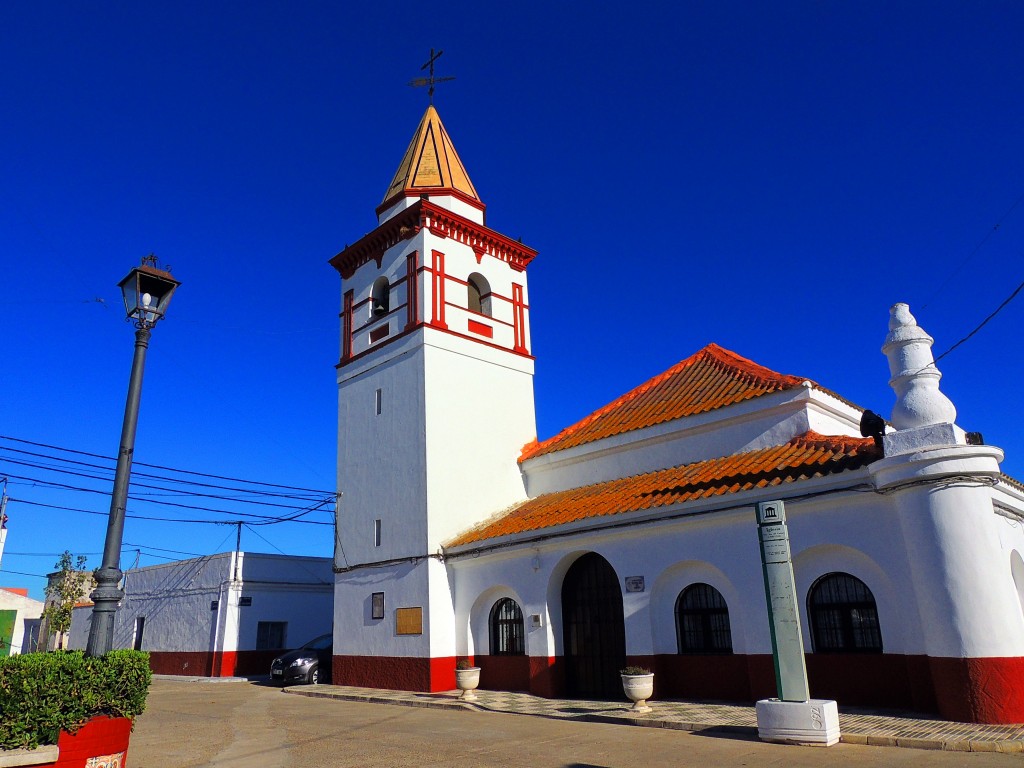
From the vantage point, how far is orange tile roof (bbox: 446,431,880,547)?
11656 millimetres

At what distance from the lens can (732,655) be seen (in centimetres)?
1186

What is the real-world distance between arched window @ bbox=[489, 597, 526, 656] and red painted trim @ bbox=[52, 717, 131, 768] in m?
9.69

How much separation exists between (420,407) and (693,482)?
274 inches

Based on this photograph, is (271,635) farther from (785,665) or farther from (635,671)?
(785,665)

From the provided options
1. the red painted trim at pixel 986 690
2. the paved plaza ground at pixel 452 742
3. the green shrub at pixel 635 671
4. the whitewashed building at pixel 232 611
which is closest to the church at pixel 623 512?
the red painted trim at pixel 986 690

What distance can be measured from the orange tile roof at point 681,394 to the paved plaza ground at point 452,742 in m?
6.13

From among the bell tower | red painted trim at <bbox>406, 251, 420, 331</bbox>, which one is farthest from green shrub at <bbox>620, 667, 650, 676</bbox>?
red painted trim at <bbox>406, 251, 420, 331</bbox>

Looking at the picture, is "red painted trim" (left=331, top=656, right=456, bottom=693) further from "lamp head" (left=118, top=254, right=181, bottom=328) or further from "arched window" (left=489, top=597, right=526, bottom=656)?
"lamp head" (left=118, top=254, right=181, bottom=328)

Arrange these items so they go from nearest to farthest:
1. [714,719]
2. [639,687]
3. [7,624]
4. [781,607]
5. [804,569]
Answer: [781,607] < [714,719] < [639,687] < [804,569] < [7,624]

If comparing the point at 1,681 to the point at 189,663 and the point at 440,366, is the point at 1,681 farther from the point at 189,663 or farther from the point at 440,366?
the point at 189,663

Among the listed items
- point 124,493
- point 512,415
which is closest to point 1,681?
point 124,493

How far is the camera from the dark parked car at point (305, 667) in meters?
18.8

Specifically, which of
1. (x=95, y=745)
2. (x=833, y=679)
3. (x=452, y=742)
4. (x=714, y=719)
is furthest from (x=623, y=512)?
(x=95, y=745)

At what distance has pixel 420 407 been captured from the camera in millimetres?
17562
